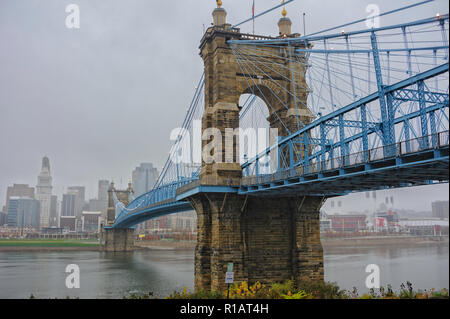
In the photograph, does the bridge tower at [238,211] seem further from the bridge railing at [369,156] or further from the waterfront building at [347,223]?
the waterfront building at [347,223]

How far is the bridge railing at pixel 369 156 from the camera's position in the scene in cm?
1831

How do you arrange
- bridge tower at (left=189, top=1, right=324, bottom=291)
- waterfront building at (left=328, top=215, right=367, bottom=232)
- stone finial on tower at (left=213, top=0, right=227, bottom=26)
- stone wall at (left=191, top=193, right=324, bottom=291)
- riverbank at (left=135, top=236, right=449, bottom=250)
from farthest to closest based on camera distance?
waterfront building at (left=328, top=215, right=367, bottom=232) → riverbank at (left=135, top=236, right=449, bottom=250) → stone finial on tower at (left=213, top=0, right=227, bottom=26) → bridge tower at (left=189, top=1, right=324, bottom=291) → stone wall at (left=191, top=193, right=324, bottom=291)

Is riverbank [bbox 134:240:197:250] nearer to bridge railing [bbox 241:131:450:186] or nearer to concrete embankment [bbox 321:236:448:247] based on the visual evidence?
concrete embankment [bbox 321:236:448:247]

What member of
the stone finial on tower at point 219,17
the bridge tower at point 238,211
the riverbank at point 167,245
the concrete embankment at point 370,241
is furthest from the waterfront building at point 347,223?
the stone finial on tower at point 219,17

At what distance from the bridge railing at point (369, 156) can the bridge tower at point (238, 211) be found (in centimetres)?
455

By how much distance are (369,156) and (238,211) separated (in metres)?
14.4

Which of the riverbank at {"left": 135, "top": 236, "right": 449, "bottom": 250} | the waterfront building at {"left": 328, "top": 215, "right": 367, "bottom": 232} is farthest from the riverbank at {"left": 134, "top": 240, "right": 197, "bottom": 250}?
the waterfront building at {"left": 328, "top": 215, "right": 367, "bottom": 232}

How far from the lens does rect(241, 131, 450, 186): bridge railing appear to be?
60.1 ft

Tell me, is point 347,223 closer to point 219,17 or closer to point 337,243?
point 337,243

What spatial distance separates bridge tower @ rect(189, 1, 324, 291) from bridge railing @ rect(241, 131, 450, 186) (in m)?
4.55

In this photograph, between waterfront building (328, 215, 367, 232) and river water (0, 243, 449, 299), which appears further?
waterfront building (328, 215, 367, 232)

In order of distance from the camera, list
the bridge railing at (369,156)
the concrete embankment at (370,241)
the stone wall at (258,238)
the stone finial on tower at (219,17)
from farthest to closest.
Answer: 1. the concrete embankment at (370,241)
2. the stone finial on tower at (219,17)
3. the stone wall at (258,238)
4. the bridge railing at (369,156)
